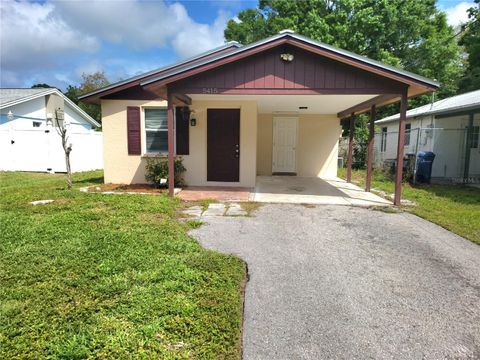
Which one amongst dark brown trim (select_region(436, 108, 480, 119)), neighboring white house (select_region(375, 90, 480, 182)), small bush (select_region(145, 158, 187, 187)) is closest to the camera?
small bush (select_region(145, 158, 187, 187))

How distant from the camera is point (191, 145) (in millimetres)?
9312

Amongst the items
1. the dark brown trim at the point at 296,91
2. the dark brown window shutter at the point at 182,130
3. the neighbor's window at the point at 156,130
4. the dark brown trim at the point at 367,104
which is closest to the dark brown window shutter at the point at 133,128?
the neighbor's window at the point at 156,130

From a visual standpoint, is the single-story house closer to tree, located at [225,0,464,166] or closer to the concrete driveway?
the concrete driveway

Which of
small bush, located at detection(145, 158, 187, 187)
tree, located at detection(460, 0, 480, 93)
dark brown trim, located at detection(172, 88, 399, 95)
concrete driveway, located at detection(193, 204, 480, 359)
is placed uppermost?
tree, located at detection(460, 0, 480, 93)

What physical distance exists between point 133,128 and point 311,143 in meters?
6.68

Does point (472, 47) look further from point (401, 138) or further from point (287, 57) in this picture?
point (287, 57)

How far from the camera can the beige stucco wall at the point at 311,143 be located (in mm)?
12391

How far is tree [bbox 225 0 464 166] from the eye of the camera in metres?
Answer: 19.2

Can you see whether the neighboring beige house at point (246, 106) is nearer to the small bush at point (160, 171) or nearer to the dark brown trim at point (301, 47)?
the dark brown trim at point (301, 47)

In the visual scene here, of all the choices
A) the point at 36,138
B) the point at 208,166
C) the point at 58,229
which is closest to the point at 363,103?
the point at 208,166

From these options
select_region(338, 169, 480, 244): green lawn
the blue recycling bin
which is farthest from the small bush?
the blue recycling bin

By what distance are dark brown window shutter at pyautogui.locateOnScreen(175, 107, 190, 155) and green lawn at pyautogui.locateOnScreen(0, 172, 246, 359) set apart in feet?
14.0

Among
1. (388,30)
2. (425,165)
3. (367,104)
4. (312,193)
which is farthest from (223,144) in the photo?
(388,30)

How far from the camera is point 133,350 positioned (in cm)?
223
